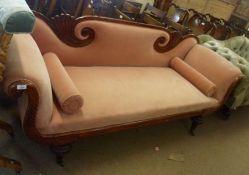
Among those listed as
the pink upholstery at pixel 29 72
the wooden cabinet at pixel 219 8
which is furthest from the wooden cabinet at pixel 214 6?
the pink upholstery at pixel 29 72

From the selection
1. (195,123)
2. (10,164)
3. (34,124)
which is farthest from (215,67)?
(10,164)

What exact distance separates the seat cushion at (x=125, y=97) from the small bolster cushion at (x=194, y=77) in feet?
0.16

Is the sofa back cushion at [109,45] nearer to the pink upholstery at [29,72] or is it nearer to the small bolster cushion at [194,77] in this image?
the small bolster cushion at [194,77]

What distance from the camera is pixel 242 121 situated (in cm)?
261

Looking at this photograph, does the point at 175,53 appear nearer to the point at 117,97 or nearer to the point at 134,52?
the point at 134,52

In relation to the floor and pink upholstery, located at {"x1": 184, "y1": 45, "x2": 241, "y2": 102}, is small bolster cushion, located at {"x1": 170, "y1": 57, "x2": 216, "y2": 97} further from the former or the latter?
the floor

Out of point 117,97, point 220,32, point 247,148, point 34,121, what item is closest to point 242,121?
point 247,148

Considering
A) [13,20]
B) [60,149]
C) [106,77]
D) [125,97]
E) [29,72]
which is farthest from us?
[106,77]

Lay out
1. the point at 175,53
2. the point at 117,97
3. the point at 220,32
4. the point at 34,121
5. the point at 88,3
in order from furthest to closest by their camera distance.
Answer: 1. the point at 220,32
2. the point at 88,3
3. the point at 175,53
4. the point at 117,97
5. the point at 34,121

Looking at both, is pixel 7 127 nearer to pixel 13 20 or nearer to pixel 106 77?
pixel 106 77

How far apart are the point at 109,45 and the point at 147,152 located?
0.82 m

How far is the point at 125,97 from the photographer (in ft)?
5.17

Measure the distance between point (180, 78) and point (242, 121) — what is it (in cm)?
101

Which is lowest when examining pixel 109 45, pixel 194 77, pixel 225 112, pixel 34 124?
pixel 225 112
